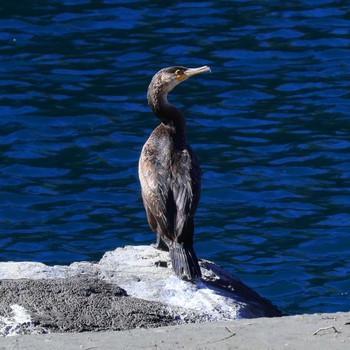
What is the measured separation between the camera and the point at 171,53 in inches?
471

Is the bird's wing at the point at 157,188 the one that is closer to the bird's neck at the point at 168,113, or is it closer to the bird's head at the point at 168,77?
the bird's neck at the point at 168,113

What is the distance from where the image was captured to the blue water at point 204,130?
8.62m

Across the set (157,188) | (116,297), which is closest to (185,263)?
(116,297)

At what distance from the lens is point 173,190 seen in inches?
277

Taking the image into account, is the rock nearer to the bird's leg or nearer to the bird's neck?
the bird's leg

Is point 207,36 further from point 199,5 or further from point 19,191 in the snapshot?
point 19,191

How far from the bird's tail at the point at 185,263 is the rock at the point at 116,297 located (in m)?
0.04

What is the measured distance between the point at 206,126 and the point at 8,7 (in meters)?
3.82

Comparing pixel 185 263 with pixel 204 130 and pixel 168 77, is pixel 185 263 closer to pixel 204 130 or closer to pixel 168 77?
pixel 168 77

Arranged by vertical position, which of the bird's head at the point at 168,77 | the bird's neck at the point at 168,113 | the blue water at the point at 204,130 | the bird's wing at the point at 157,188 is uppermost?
the bird's head at the point at 168,77

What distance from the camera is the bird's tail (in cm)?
643

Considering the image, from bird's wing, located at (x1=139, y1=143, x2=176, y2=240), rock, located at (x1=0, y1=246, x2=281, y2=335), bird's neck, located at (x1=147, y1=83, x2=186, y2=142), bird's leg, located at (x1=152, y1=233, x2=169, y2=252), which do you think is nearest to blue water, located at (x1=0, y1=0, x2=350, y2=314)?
bird's leg, located at (x1=152, y1=233, x2=169, y2=252)

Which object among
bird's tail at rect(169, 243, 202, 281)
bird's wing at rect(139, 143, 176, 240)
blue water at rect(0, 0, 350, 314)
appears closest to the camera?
bird's tail at rect(169, 243, 202, 281)

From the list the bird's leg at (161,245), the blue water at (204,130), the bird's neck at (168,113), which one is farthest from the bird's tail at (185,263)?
the blue water at (204,130)
